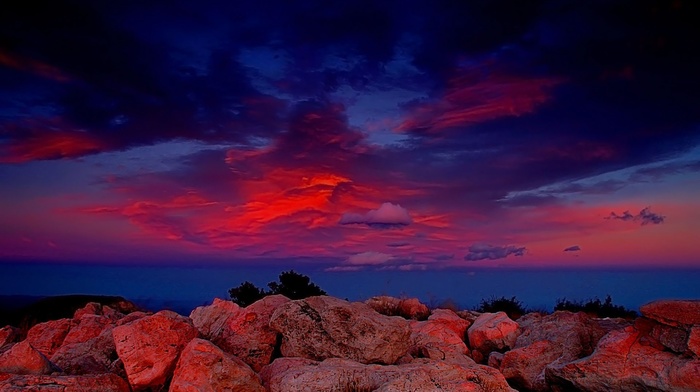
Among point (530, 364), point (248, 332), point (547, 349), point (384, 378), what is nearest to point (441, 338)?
point (530, 364)

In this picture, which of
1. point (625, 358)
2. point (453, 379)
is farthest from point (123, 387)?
point (625, 358)

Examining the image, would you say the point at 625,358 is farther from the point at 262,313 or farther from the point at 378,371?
the point at 262,313

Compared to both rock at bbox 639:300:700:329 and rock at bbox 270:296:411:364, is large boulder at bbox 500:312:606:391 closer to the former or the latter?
rock at bbox 639:300:700:329

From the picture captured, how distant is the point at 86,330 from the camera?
48.4 feet

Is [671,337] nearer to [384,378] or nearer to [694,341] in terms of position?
[694,341]

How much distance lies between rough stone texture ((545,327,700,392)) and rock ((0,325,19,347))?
13.6m

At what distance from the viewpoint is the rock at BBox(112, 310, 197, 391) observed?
11.0 m

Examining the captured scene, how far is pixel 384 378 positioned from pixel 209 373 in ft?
9.44

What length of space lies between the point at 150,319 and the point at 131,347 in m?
0.66

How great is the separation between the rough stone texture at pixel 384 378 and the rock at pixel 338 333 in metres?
0.91

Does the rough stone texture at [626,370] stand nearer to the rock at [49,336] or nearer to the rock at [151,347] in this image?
the rock at [151,347]

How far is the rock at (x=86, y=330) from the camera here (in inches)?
574

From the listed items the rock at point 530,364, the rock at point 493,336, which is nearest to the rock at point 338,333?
the rock at point 530,364

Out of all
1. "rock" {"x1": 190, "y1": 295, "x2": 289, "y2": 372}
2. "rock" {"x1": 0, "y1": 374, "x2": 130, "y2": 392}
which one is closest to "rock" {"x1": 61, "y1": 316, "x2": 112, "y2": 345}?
"rock" {"x1": 190, "y1": 295, "x2": 289, "y2": 372}
